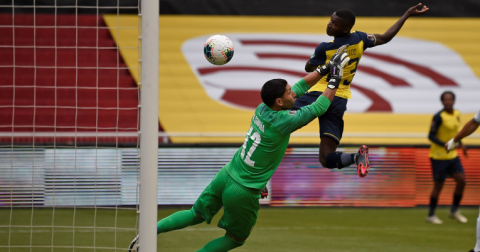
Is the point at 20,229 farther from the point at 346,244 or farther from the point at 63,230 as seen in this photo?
the point at 346,244

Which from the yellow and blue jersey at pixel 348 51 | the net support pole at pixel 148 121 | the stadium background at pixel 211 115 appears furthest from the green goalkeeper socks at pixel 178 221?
the stadium background at pixel 211 115

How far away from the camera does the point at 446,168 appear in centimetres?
930

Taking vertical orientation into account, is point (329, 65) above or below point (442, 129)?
above

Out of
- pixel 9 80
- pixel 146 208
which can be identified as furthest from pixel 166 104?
pixel 146 208

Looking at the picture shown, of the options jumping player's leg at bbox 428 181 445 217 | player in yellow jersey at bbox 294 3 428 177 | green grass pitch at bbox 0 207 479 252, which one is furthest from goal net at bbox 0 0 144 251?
jumping player's leg at bbox 428 181 445 217

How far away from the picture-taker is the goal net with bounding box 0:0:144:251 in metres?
6.95

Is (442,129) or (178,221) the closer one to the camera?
(178,221)

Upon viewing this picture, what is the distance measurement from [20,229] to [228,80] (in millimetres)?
6714

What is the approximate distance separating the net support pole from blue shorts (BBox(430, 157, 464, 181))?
20.4ft

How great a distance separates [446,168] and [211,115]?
219 inches

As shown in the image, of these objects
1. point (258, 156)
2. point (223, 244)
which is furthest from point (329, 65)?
point (223, 244)

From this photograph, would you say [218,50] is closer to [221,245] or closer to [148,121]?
[148,121]

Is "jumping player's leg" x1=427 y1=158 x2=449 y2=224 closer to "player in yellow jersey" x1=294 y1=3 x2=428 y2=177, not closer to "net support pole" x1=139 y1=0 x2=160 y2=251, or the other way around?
"player in yellow jersey" x1=294 y1=3 x2=428 y2=177

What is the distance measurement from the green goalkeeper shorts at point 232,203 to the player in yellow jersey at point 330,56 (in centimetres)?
122
